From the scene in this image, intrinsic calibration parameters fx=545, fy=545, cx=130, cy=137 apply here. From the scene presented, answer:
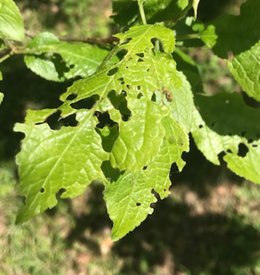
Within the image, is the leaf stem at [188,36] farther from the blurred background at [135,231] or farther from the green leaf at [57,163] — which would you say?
the blurred background at [135,231]

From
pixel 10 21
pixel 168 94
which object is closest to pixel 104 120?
pixel 168 94

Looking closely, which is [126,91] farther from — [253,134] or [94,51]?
[253,134]

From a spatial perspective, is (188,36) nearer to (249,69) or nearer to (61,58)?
(249,69)

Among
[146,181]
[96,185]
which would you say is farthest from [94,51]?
[96,185]

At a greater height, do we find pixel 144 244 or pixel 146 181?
pixel 146 181

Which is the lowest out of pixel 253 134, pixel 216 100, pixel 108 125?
pixel 253 134

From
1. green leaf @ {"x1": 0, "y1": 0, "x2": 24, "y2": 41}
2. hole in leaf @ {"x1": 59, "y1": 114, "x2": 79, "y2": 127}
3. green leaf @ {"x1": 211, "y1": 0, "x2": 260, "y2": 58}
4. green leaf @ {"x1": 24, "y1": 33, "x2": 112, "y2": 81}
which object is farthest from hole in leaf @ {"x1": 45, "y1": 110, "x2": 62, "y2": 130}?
green leaf @ {"x1": 211, "y1": 0, "x2": 260, "y2": 58}

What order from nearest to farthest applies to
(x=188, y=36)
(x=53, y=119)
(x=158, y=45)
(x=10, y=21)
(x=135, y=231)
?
(x=158, y=45) < (x=10, y=21) < (x=188, y=36) < (x=53, y=119) < (x=135, y=231)
